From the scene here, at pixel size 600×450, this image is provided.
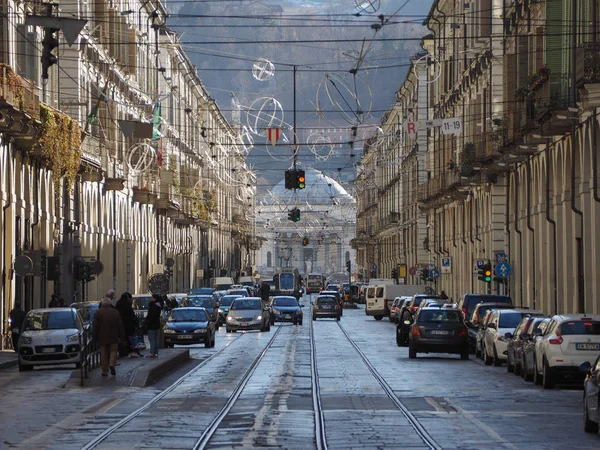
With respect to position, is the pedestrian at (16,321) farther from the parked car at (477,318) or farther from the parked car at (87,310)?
the parked car at (477,318)

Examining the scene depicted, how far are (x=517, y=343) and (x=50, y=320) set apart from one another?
11.7m

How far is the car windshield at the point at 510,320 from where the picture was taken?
3569 centimetres

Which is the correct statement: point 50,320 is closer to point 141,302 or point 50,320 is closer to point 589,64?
point 589,64

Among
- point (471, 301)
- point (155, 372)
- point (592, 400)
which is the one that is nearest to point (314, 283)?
point (471, 301)

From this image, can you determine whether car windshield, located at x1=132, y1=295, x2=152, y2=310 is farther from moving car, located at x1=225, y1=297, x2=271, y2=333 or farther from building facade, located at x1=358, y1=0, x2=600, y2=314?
building facade, located at x1=358, y1=0, x2=600, y2=314

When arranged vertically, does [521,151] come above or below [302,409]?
above

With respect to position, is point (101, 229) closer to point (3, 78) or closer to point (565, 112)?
point (3, 78)

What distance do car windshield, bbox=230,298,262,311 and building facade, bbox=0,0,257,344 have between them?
6.46 metres

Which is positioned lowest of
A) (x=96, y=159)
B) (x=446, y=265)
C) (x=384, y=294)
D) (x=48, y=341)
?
(x=48, y=341)

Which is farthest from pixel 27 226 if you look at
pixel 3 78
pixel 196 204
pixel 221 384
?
pixel 196 204

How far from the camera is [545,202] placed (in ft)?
162

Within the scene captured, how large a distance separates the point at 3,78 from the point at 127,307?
24.7 feet

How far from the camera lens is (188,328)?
47.3m

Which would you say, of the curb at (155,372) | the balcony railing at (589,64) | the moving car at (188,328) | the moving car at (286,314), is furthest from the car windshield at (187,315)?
the moving car at (286,314)
